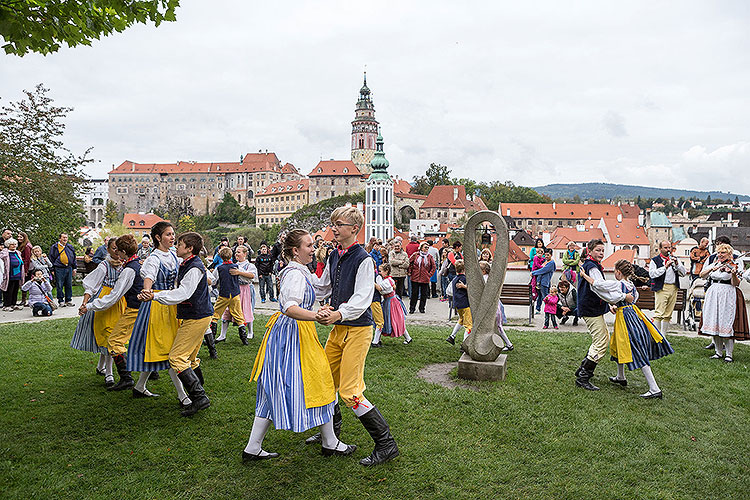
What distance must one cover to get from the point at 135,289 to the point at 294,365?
308 centimetres

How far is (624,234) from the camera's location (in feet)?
279

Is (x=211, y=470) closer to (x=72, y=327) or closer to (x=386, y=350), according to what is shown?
(x=386, y=350)

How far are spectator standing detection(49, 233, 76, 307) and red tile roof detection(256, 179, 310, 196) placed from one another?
104m

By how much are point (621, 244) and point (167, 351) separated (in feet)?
291

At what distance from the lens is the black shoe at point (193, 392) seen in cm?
571

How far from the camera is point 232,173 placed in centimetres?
12988

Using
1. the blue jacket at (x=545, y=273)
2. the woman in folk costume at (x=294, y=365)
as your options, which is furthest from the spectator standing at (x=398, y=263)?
the woman in folk costume at (x=294, y=365)

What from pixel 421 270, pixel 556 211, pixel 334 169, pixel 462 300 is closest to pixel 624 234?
pixel 556 211

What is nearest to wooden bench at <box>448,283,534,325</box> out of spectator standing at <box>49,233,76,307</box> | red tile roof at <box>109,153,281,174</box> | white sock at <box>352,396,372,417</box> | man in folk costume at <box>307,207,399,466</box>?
man in folk costume at <box>307,207,399,466</box>

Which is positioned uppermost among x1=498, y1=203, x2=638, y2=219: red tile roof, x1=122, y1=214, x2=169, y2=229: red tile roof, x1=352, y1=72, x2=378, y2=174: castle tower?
x1=352, y1=72, x2=378, y2=174: castle tower

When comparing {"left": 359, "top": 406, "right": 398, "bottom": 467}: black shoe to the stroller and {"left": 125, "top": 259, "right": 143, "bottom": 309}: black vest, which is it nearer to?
{"left": 125, "top": 259, "right": 143, "bottom": 309}: black vest

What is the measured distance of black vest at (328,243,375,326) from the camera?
4.60m

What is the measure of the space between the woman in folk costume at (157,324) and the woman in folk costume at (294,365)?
67.9 inches

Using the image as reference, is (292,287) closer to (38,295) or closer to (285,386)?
(285,386)
